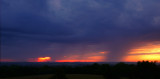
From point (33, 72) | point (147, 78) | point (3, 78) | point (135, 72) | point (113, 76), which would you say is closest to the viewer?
point (113, 76)

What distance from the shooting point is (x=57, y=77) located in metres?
11.0

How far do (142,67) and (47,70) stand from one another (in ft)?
39.3

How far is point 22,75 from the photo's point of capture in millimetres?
20719

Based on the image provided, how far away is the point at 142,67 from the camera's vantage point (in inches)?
590

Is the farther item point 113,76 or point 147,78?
point 147,78

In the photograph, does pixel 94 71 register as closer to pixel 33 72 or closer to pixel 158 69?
pixel 33 72

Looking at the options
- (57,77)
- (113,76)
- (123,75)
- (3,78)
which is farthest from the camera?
(3,78)

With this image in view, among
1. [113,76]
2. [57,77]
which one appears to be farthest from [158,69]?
[57,77]

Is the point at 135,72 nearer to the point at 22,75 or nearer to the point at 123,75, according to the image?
the point at 123,75

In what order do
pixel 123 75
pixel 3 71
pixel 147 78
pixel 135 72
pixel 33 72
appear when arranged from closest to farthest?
pixel 147 78
pixel 135 72
pixel 123 75
pixel 3 71
pixel 33 72

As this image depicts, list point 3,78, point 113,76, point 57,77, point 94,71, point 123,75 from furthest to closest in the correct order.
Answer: point 94,71, point 3,78, point 123,75, point 113,76, point 57,77

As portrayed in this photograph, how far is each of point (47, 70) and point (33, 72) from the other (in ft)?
7.25

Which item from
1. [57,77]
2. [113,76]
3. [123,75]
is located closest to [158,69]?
[123,75]

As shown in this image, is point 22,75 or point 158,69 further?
point 22,75
